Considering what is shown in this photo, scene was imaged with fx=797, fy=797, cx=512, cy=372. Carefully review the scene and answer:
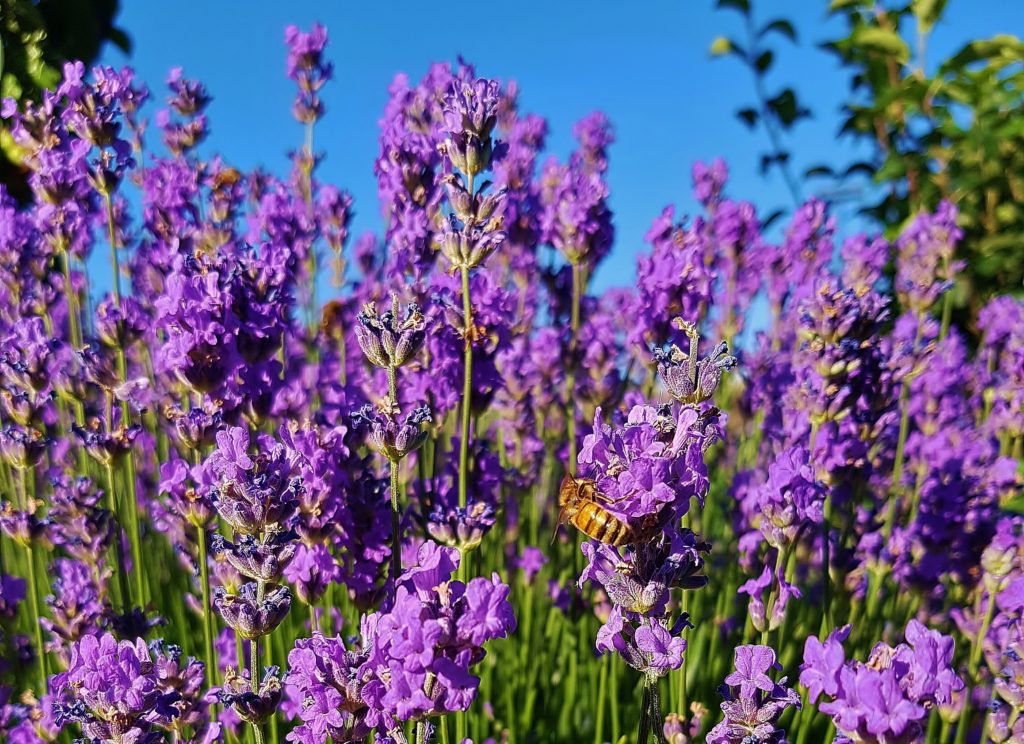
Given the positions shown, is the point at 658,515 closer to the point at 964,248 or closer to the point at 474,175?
the point at 474,175

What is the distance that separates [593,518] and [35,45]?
6.92ft

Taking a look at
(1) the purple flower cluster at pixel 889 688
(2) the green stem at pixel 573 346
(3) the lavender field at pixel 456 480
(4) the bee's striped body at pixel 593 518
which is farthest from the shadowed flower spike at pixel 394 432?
(2) the green stem at pixel 573 346

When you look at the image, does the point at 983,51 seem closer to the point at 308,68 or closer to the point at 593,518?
the point at 308,68

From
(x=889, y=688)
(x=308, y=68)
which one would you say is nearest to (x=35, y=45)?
(x=308, y=68)

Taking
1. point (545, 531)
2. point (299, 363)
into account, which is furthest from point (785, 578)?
point (299, 363)

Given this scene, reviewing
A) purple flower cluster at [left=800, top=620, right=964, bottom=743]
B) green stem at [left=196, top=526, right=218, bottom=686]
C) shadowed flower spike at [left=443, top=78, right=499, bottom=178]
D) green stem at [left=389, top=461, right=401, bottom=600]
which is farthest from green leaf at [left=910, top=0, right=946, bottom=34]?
green stem at [left=196, top=526, right=218, bottom=686]

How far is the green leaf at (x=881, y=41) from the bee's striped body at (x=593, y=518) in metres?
4.47

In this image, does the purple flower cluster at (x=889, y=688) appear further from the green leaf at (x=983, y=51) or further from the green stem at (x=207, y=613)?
the green leaf at (x=983, y=51)

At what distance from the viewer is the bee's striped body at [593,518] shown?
4.04ft

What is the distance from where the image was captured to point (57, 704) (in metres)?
1.35

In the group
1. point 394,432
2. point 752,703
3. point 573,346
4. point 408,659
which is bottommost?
point 752,703

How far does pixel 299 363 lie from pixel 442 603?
3.44m

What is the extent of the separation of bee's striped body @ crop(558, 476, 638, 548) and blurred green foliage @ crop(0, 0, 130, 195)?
1914mm

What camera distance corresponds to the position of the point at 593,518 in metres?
1.28
